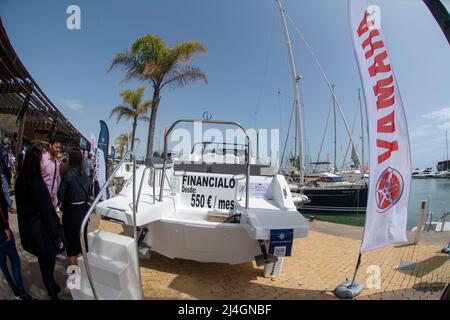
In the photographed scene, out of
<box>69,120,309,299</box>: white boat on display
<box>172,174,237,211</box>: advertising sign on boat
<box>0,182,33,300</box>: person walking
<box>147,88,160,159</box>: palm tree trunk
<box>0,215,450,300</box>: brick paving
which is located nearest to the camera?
<box>69,120,309,299</box>: white boat on display

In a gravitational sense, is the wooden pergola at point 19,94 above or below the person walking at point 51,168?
above

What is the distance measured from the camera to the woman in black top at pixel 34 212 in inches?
88.7

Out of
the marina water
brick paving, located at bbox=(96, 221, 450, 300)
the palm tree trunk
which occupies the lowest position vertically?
the marina water

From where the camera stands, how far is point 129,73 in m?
10.7

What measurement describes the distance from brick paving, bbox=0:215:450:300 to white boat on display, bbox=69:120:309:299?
0.32 metres

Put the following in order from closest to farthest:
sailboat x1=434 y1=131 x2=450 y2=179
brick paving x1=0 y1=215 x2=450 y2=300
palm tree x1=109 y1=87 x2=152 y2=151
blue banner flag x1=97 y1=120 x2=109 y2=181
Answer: brick paving x1=0 y1=215 x2=450 y2=300
blue banner flag x1=97 y1=120 x2=109 y2=181
palm tree x1=109 y1=87 x2=152 y2=151
sailboat x1=434 y1=131 x2=450 y2=179

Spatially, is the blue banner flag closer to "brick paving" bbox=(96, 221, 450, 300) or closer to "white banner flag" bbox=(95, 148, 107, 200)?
"white banner flag" bbox=(95, 148, 107, 200)

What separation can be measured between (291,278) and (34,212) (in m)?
3.03

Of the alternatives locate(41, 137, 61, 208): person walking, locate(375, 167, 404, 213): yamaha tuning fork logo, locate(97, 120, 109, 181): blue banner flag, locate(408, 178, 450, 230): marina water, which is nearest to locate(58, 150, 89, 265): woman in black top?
locate(41, 137, 61, 208): person walking

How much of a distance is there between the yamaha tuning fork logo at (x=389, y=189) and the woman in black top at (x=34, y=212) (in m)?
3.30

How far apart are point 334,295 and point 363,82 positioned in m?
2.39

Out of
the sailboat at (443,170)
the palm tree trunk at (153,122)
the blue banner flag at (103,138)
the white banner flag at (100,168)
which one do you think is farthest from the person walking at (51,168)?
the sailboat at (443,170)

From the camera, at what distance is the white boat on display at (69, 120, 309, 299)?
1916 mm

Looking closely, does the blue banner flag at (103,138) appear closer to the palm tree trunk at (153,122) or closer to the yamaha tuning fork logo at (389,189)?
the palm tree trunk at (153,122)
